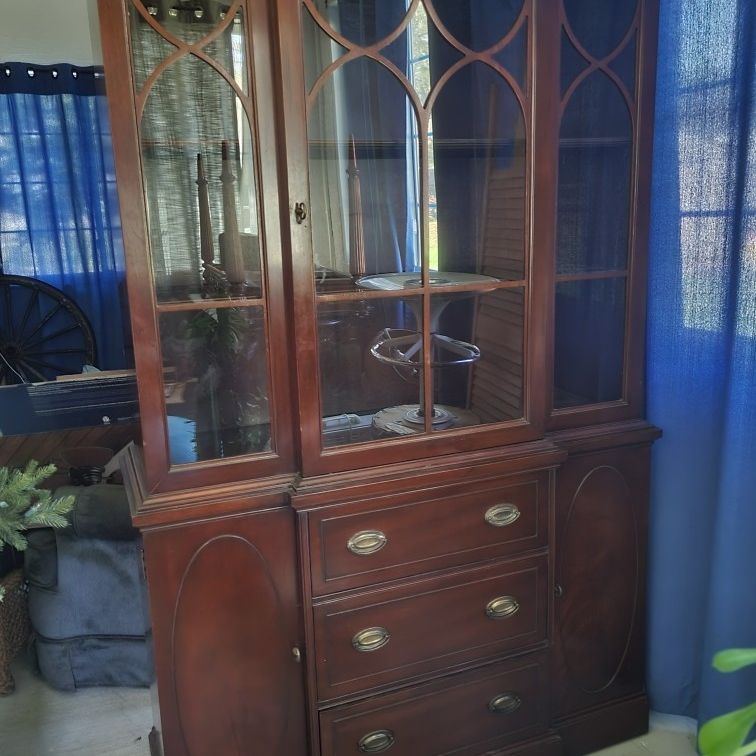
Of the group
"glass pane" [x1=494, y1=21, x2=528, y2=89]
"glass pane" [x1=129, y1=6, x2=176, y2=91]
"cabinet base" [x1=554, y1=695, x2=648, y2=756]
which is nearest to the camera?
"glass pane" [x1=129, y1=6, x2=176, y2=91]

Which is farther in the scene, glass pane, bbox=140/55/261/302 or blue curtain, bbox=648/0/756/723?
blue curtain, bbox=648/0/756/723

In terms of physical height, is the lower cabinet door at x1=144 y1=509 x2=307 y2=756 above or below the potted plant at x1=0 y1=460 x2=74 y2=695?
below

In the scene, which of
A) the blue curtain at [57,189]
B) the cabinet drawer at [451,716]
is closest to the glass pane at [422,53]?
the cabinet drawer at [451,716]

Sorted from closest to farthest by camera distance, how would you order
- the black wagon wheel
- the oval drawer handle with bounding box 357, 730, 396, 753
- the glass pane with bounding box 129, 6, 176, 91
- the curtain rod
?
1. the glass pane with bounding box 129, 6, 176, 91
2. the oval drawer handle with bounding box 357, 730, 396, 753
3. the curtain rod
4. the black wagon wheel

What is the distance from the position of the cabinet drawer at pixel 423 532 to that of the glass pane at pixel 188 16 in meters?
0.88

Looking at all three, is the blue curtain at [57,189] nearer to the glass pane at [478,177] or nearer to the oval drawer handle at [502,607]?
the glass pane at [478,177]

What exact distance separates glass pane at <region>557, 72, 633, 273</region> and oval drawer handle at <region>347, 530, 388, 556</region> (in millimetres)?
691

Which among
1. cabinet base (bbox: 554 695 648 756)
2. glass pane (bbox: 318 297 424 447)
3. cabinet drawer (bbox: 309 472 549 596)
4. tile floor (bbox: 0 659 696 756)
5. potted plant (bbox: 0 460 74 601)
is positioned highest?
glass pane (bbox: 318 297 424 447)

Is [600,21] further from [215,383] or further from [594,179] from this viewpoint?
[215,383]

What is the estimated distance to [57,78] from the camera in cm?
370

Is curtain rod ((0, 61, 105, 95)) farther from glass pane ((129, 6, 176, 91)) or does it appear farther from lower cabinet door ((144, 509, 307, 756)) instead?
lower cabinet door ((144, 509, 307, 756))

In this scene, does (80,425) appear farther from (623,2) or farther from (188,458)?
(623,2)

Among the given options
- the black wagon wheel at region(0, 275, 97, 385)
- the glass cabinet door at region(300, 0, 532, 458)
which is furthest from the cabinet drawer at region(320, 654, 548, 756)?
the black wagon wheel at region(0, 275, 97, 385)

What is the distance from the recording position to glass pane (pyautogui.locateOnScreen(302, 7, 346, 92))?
4.22 ft
